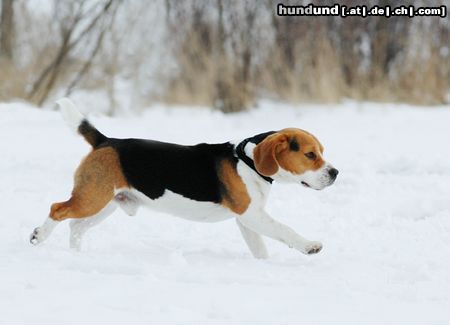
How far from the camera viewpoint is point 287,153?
4672mm

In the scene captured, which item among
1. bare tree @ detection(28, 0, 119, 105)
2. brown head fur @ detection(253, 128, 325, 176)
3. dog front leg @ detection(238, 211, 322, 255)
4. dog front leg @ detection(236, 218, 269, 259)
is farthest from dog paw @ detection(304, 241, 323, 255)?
bare tree @ detection(28, 0, 119, 105)

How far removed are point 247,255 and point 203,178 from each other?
0.62 m

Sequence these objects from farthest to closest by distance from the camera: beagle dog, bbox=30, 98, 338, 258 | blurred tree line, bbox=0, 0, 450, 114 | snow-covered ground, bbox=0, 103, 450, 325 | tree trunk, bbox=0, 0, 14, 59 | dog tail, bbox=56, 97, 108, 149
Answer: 1. tree trunk, bbox=0, 0, 14, 59
2. blurred tree line, bbox=0, 0, 450, 114
3. dog tail, bbox=56, 97, 108, 149
4. beagle dog, bbox=30, 98, 338, 258
5. snow-covered ground, bbox=0, 103, 450, 325

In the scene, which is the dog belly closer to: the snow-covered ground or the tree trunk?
the snow-covered ground

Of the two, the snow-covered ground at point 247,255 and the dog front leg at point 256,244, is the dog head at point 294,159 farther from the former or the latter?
the snow-covered ground at point 247,255

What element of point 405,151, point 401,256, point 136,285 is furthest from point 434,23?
point 136,285

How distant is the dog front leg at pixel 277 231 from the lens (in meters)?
4.59

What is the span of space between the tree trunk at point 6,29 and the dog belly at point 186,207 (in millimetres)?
10125

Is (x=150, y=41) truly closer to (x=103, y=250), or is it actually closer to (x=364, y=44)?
(x=364, y=44)

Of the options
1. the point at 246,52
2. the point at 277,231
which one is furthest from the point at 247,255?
the point at 246,52

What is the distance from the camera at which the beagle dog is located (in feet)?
15.4

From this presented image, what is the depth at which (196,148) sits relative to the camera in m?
4.95

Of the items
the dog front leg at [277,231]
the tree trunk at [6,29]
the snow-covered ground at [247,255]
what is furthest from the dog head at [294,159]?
the tree trunk at [6,29]

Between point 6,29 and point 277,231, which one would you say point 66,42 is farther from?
point 277,231
